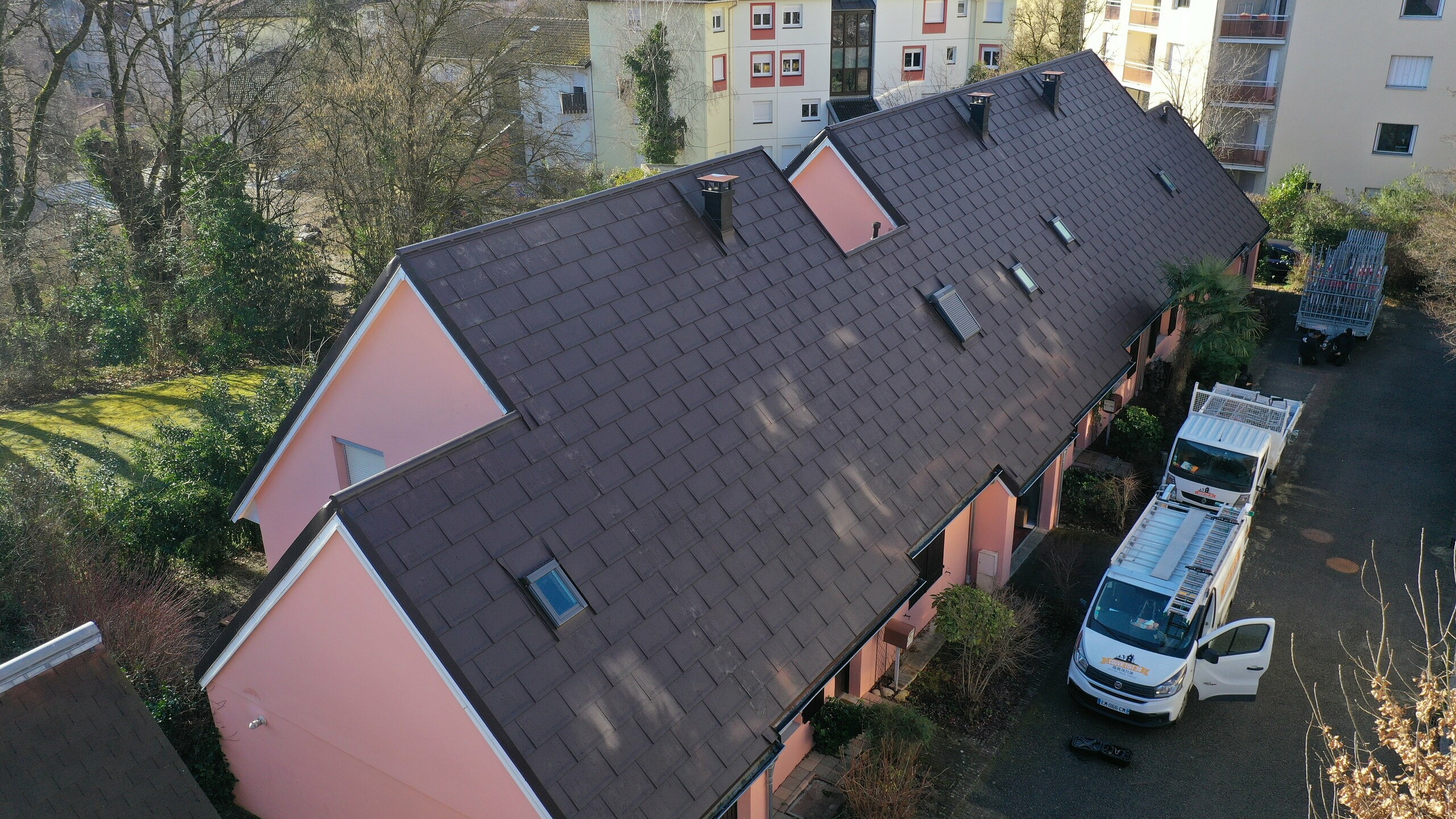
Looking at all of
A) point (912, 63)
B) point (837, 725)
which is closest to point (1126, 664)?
point (837, 725)

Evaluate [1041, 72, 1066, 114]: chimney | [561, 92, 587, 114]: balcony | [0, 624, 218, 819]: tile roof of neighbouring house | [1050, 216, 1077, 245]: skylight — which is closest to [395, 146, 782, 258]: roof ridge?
[0, 624, 218, 819]: tile roof of neighbouring house

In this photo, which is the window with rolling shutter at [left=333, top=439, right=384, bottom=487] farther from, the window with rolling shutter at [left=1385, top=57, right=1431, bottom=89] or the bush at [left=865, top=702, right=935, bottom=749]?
the window with rolling shutter at [left=1385, top=57, right=1431, bottom=89]

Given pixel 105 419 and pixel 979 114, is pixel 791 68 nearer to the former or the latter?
pixel 979 114

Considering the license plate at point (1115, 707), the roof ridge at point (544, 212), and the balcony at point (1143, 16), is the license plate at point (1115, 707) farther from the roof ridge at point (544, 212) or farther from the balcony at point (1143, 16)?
the balcony at point (1143, 16)

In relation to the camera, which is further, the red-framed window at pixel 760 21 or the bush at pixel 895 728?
the red-framed window at pixel 760 21

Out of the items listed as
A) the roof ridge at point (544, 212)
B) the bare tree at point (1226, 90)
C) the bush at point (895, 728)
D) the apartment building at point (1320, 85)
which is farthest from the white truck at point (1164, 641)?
the bare tree at point (1226, 90)

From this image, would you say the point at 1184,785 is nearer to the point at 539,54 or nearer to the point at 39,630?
the point at 39,630

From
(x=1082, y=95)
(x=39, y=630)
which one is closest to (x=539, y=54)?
(x=1082, y=95)
